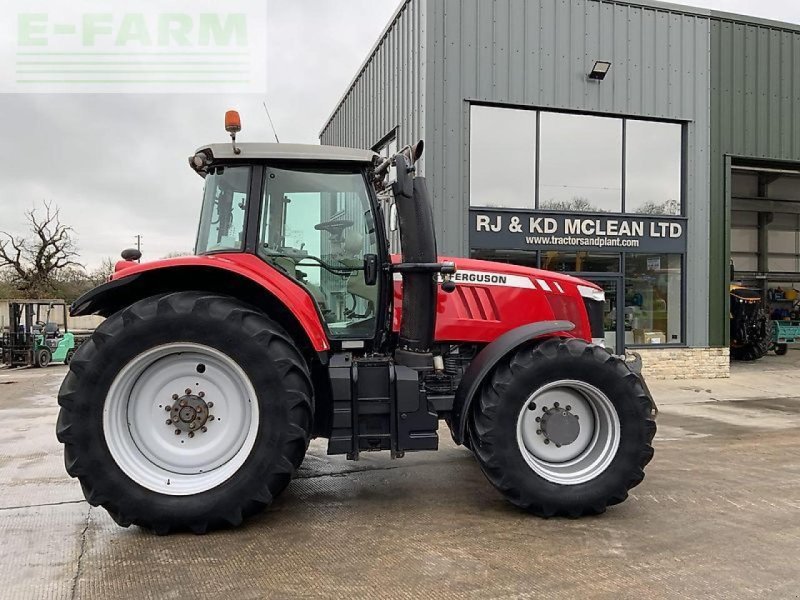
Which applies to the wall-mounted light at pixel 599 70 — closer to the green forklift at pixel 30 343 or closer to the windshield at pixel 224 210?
the windshield at pixel 224 210

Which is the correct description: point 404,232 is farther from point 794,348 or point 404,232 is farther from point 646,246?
point 794,348

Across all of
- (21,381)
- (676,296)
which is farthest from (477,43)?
(21,381)

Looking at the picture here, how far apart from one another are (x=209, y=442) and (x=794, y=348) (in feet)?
73.7

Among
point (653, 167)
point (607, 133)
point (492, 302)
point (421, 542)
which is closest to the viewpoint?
point (421, 542)

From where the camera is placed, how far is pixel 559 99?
36.0 ft

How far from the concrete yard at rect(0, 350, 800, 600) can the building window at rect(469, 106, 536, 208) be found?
6214mm

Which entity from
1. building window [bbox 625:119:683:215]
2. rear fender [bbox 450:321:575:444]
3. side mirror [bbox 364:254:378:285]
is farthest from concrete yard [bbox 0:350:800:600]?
building window [bbox 625:119:683:215]

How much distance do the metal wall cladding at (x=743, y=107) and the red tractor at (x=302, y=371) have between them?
30.5ft

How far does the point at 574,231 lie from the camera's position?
11258 millimetres

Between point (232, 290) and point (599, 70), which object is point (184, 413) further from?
point (599, 70)

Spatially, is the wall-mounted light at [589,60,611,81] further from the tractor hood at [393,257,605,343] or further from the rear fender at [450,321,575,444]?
the rear fender at [450,321,575,444]

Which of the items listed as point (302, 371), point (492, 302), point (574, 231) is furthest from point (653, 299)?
point (302, 371)

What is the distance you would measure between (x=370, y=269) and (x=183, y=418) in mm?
1522

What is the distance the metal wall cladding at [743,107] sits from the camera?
11992 mm
